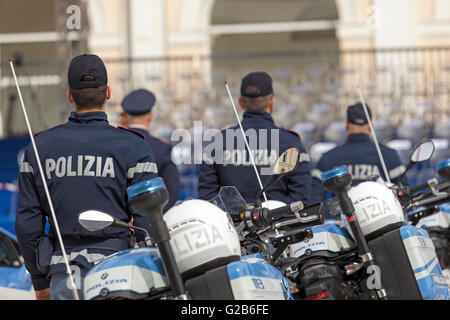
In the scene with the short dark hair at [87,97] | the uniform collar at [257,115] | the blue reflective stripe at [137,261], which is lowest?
the blue reflective stripe at [137,261]

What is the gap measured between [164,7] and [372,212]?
545 inches

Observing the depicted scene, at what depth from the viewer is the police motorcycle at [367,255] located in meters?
3.44

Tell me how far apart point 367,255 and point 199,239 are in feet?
3.62

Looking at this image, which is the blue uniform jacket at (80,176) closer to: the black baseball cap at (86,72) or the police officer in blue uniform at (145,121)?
the black baseball cap at (86,72)

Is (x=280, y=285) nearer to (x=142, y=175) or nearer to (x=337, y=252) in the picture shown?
(x=142, y=175)

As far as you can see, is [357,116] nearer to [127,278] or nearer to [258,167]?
[258,167]

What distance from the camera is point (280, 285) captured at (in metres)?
2.73

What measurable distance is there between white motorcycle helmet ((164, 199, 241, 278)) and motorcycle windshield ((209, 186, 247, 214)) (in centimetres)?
54

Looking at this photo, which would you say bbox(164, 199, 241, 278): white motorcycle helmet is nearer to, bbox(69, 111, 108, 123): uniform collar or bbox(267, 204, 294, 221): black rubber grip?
bbox(267, 204, 294, 221): black rubber grip

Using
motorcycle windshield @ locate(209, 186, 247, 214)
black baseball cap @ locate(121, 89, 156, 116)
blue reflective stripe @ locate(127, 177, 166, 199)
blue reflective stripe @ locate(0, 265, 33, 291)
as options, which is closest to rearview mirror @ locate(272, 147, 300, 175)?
motorcycle windshield @ locate(209, 186, 247, 214)

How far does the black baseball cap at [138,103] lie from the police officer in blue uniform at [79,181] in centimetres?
251

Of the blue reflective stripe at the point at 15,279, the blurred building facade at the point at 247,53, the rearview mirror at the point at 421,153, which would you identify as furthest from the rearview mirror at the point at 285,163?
the blurred building facade at the point at 247,53

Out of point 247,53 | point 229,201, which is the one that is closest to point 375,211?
point 229,201

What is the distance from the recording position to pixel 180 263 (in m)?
2.59
